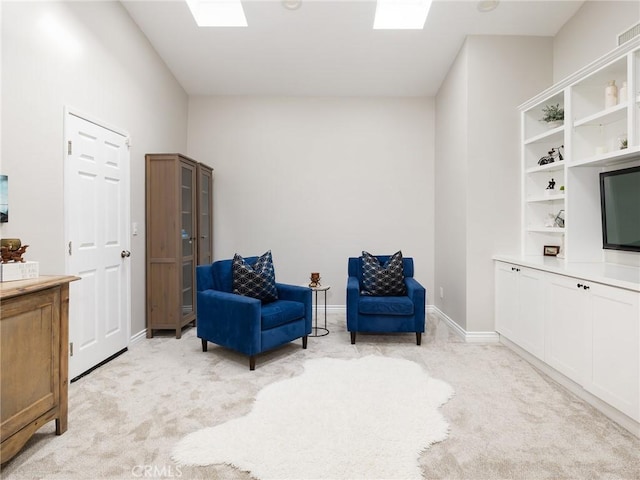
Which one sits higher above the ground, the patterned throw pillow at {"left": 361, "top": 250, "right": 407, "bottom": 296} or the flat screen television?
the flat screen television

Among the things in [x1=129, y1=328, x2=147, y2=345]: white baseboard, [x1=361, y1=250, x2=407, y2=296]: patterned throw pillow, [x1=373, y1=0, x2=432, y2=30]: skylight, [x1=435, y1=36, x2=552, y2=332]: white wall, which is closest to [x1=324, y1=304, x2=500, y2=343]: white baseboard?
Answer: [x1=435, y1=36, x2=552, y2=332]: white wall

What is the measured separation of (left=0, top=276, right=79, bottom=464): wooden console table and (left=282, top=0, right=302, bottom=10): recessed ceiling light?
9.25 feet

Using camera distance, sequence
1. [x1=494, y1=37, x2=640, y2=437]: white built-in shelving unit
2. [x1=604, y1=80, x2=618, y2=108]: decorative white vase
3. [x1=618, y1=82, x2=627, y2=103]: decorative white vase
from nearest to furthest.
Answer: [x1=494, y1=37, x2=640, y2=437]: white built-in shelving unit
[x1=618, y1=82, x2=627, y2=103]: decorative white vase
[x1=604, y1=80, x2=618, y2=108]: decorative white vase

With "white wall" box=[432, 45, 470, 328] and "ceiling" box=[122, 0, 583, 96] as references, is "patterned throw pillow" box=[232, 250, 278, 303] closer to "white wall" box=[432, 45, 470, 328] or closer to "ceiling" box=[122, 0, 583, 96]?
"white wall" box=[432, 45, 470, 328]

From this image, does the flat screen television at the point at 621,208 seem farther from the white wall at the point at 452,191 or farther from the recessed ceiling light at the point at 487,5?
the recessed ceiling light at the point at 487,5

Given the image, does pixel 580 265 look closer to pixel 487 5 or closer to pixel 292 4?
pixel 487 5

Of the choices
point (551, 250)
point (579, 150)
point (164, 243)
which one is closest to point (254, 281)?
point (164, 243)

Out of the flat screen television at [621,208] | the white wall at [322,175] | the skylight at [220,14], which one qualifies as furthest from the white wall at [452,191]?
the skylight at [220,14]

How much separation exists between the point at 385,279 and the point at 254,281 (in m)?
1.39

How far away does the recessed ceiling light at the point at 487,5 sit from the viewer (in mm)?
3256

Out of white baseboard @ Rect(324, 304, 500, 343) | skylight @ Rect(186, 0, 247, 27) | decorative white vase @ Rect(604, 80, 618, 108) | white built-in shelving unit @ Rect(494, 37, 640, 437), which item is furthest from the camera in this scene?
white baseboard @ Rect(324, 304, 500, 343)

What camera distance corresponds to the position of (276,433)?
205cm

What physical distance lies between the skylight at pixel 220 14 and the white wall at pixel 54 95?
677mm

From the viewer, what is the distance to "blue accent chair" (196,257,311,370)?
119 inches
